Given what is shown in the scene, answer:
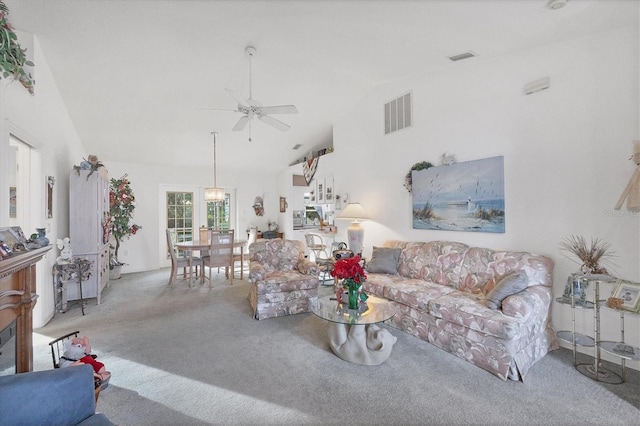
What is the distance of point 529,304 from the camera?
95.2 inches

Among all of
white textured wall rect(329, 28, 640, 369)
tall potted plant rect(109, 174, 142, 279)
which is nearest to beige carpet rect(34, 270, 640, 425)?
white textured wall rect(329, 28, 640, 369)

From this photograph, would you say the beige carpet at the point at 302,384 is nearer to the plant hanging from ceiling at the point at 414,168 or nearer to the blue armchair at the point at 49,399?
the blue armchair at the point at 49,399

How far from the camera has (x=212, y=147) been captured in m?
6.20

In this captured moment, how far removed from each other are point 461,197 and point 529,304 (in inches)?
62.3

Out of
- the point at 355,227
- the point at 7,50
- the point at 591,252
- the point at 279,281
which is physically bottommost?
the point at 279,281

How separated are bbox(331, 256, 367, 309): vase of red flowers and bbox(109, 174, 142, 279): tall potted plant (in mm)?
5323

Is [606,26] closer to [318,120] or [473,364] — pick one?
[473,364]

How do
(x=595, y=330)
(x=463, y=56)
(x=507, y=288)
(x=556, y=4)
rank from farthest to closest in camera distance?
(x=463, y=56) < (x=507, y=288) < (x=595, y=330) < (x=556, y=4)

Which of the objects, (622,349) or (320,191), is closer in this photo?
(622,349)

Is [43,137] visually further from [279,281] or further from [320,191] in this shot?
[320,191]

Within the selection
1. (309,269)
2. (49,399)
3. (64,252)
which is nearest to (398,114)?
(309,269)

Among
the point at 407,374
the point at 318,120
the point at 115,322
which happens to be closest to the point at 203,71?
the point at 318,120

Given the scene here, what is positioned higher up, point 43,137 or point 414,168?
point 43,137

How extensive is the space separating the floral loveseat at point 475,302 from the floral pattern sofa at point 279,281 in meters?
0.84
